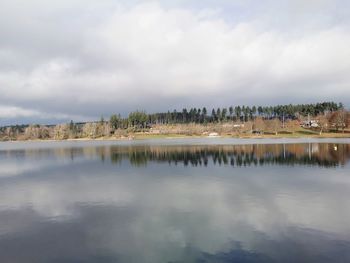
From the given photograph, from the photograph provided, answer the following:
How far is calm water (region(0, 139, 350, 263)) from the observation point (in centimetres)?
1658

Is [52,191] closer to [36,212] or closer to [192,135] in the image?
[36,212]

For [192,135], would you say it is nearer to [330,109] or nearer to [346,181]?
[330,109]

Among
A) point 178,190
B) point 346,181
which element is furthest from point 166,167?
point 346,181

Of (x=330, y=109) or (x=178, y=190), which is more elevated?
(x=330, y=109)

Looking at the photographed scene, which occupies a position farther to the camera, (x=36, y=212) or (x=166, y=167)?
(x=166, y=167)

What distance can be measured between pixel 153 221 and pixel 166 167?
2933 cm

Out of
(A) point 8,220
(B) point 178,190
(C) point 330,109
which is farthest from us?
(C) point 330,109

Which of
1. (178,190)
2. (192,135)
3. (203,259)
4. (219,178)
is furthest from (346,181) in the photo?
(192,135)

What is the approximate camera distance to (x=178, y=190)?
107 feet

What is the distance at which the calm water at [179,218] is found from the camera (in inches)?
653

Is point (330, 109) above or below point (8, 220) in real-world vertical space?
above

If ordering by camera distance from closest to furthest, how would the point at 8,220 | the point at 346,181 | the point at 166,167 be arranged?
the point at 8,220, the point at 346,181, the point at 166,167

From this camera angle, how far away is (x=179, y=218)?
74.0 ft

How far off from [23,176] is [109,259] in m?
34.9
